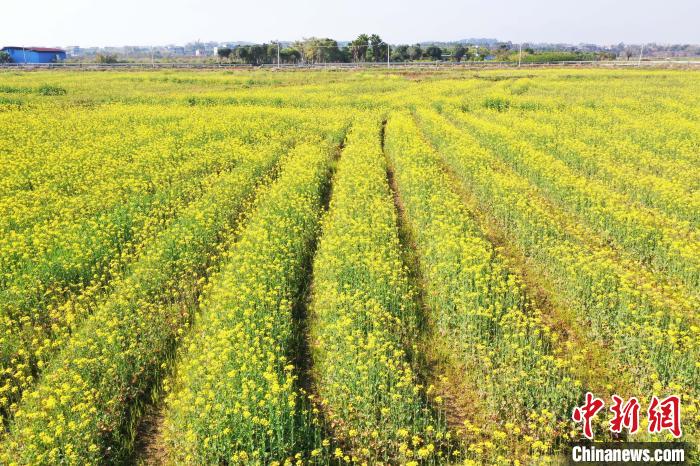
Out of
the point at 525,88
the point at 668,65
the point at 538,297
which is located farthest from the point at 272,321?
the point at 668,65

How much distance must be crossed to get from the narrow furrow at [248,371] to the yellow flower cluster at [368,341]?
0.48m

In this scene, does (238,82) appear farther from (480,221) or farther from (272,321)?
(272,321)

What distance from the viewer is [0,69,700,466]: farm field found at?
642 centimetres

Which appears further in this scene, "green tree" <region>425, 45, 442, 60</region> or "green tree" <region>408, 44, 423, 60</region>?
"green tree" <region>408, 44, 423, 60</region>

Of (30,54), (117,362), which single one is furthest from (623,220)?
(30,54)

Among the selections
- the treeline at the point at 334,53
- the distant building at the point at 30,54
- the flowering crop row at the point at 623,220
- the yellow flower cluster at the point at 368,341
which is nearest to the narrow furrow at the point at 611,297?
the flowering crop row at the point at 623,220

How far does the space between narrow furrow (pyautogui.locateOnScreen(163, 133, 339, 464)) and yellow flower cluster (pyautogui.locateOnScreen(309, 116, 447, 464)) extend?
1.56 ft

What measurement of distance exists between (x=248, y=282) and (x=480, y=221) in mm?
6879

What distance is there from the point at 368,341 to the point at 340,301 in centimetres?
126

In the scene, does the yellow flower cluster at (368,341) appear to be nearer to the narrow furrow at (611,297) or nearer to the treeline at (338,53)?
the narrow furrow at (611,297)

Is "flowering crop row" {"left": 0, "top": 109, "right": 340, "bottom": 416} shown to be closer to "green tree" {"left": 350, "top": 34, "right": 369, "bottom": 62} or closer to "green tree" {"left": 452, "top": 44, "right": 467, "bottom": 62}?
"green tree" {"left": 350, "top": 34, "right": 369, "bottom": 62}

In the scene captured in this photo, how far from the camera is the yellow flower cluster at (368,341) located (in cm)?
634

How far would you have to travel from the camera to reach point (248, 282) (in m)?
9.65

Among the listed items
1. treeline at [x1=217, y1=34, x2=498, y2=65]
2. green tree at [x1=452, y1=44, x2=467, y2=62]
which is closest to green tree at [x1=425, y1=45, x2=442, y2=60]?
treeline at [x1=217, y1=34, x2=498, y2=65]
